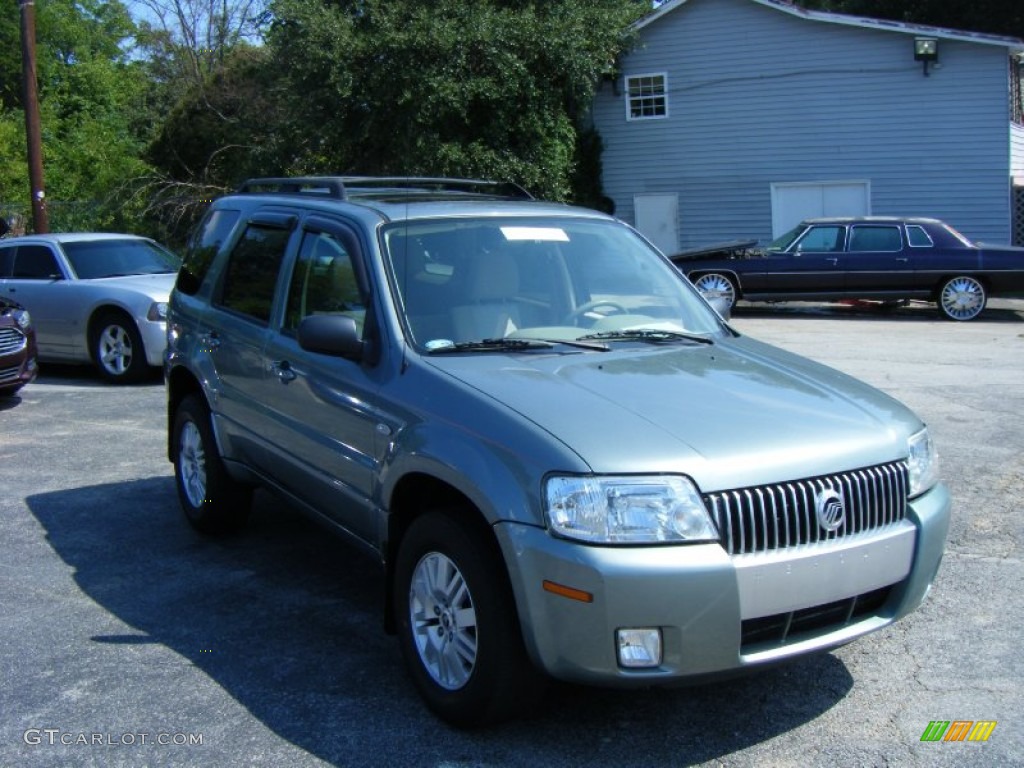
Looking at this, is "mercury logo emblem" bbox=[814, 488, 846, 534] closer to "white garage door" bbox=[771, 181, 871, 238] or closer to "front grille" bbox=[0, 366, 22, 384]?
"front grille" bbox=[0, 366, 22, 384]

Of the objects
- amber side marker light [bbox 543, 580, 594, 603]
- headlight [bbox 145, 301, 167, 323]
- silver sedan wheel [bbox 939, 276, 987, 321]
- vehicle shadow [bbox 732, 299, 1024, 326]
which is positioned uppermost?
headlight [bbox 145, 301, 167, 323]

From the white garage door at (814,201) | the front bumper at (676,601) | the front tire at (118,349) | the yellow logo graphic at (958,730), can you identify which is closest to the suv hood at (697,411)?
the front bumper at (676,601)

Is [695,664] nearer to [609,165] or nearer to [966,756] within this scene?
[966,756]

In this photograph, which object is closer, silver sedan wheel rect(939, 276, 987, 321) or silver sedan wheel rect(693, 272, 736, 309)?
silver sedan wheel rect(939, 276, 987, 321)

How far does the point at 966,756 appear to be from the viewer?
3547mm

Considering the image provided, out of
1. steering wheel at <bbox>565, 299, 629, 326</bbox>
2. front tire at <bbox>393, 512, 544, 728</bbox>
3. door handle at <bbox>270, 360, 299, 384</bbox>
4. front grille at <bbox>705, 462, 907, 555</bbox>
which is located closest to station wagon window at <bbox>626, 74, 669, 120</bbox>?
steering wheel at <bbox>565, 299, 629, 326</bbox>

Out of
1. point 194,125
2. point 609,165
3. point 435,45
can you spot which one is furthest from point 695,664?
point 194,125

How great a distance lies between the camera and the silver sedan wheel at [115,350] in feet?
37.5

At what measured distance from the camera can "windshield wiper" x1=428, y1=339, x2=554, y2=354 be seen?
13.9 feet

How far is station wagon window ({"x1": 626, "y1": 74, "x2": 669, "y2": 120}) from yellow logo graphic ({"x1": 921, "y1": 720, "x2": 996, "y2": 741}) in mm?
21600

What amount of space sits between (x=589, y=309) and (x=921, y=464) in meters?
1.55

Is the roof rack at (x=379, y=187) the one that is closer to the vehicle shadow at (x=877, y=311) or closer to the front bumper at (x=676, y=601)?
the front bumper at (x=676, y=601)

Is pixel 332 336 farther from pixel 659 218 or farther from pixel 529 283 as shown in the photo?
pixel 659 218

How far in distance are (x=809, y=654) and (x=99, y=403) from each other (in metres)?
8.58
